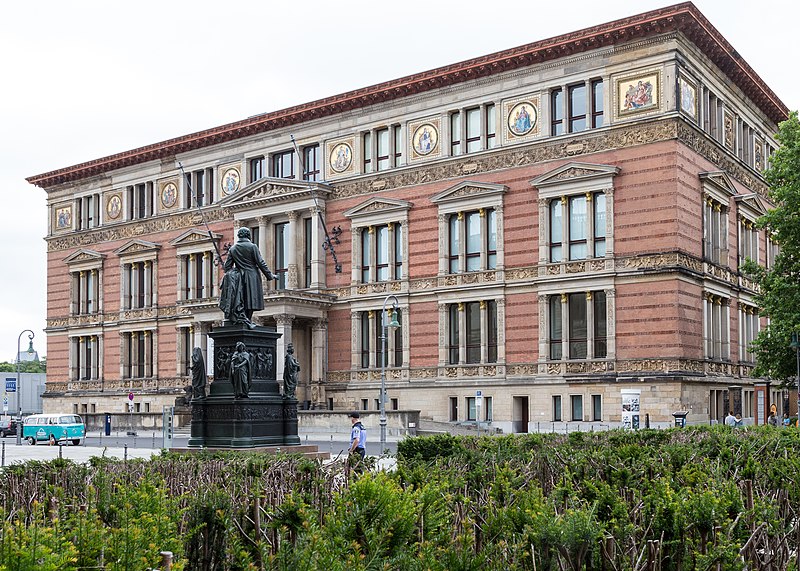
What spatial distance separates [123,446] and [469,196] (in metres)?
22.0

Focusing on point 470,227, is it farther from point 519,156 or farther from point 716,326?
point 716,326

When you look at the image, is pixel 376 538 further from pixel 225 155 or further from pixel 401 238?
pixel 225 155

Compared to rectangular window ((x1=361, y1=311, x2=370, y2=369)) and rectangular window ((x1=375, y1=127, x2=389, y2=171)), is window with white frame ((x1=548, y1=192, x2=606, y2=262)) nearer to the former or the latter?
rectangular window ((x1=375, y1=127, x2=389, y2=171))

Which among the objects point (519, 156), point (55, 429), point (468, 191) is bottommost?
point (55, 429)

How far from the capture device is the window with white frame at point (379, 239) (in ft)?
175

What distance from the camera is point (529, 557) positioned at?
6770 mm

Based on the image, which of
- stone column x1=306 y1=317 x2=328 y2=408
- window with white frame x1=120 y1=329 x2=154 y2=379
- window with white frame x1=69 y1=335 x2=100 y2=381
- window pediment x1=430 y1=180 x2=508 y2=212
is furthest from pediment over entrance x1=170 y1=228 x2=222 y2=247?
window pediment x1=430 y1=180 x2=508 y2=212

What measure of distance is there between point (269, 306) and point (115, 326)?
60.5ft

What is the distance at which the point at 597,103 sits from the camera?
4706 centimetres

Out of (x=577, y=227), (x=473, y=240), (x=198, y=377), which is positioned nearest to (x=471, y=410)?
(x=473, y=240)

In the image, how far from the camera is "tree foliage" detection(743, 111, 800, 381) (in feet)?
132

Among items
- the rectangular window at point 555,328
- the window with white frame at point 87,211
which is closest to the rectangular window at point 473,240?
the rectangular window at point 555,328

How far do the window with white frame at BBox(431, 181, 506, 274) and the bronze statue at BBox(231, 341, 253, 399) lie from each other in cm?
2868

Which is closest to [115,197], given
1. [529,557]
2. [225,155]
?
[225,155]
